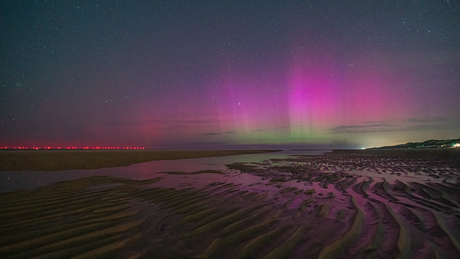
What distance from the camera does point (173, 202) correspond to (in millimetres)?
6059

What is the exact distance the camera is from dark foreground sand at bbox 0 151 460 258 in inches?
122

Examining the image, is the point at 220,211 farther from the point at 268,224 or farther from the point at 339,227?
the point at 339,227

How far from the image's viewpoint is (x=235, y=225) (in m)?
4.10

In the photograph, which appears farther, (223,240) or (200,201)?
(200,201)

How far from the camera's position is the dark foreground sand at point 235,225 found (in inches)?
122

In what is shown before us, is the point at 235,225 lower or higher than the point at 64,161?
lower

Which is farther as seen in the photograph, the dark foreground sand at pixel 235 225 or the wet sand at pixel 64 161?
the wet sand at pixel 64 161

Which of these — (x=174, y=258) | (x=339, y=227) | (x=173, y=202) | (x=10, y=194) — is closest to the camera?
(x=174, y=258)

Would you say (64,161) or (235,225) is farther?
(64,161)

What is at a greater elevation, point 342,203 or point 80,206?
point 80,206

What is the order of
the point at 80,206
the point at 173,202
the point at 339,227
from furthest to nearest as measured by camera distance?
the point at 173,202 → the point at 80,206 → the point at 339,227

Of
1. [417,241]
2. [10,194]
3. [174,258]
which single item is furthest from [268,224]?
[10,194]

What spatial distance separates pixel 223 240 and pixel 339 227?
2223 millimetres

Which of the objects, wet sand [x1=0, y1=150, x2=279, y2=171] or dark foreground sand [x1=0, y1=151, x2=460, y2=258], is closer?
dark foreground sand [x1=0, y1=151, x2=460, y2=258]
